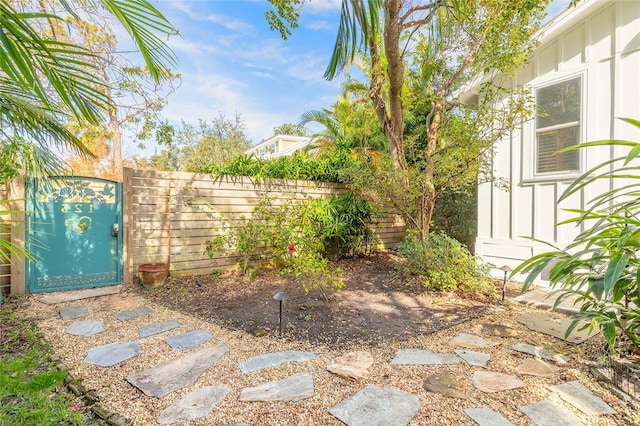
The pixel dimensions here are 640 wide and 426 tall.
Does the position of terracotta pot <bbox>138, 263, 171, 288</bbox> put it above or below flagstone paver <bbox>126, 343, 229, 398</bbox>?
above

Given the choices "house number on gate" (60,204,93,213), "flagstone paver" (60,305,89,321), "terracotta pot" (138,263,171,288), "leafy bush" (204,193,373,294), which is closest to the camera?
"flagstone paver" (60,305,89,321)

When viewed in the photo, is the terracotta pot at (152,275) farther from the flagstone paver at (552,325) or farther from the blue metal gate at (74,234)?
the flagstone paver at (552,325)

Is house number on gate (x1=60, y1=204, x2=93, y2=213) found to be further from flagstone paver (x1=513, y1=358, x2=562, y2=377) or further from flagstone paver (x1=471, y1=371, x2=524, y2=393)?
flagstone paver (x1=513, y1=358, x2=562, y2=377)

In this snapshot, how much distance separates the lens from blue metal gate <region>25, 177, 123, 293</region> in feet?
13.2

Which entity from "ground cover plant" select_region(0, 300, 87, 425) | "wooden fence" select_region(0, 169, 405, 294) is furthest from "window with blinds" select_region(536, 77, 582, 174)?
"ground cover plant" select_region(0, 300, 87, 425)

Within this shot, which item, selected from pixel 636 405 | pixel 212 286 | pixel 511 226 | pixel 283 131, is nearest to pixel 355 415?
pixel 636 405


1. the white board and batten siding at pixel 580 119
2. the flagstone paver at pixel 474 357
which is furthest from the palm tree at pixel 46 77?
the white board and batten siding at pixel 580 119

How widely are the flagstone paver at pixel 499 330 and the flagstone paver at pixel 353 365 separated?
53.3 inches

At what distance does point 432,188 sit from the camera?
4723 millimetres

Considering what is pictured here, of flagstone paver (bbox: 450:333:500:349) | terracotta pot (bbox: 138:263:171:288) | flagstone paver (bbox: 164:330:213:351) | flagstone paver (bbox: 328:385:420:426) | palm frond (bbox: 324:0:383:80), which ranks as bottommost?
flagstone paver (bbox: 164:330:213:351)

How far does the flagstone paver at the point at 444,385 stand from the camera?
2.01m

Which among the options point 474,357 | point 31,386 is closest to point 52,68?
point 31,386

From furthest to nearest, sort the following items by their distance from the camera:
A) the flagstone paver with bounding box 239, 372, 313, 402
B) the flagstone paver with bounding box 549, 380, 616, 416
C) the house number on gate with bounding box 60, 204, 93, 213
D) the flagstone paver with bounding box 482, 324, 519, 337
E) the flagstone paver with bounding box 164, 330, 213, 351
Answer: the house number on gate with bounding box 60, 204, 93, 213 < the flagstone paver with bounding box 482, 324, 519, 337 < the flagstone paver with bounding box 164, 330, 213, 351 < the flagstone paver with bounding box 239, 372, 313, 402 < the flagstone paver with bounding box 549, 380, 616, 416

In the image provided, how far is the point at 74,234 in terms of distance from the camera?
4.26 metres
